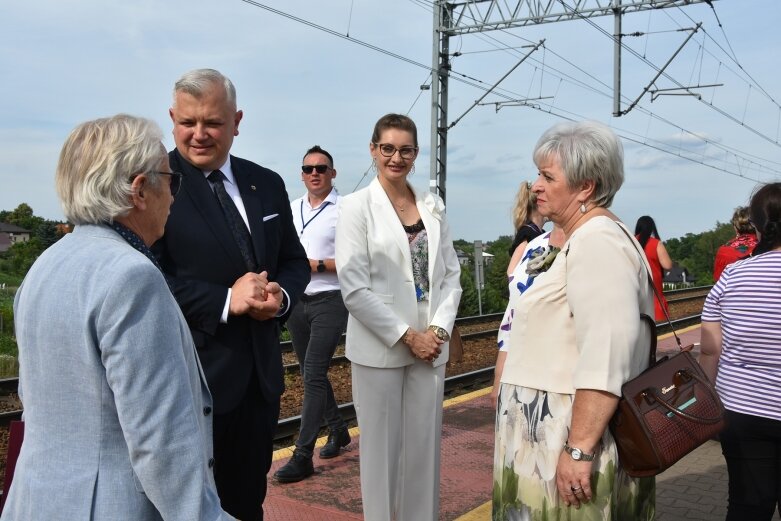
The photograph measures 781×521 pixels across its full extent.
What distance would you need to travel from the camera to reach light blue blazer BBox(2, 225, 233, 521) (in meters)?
1.72

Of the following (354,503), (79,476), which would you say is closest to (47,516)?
(79,476)

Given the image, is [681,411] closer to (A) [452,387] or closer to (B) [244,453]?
(B) [244,453]

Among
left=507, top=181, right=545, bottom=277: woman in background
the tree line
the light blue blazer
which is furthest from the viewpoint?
the tree line

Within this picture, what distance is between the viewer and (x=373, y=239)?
392 centimetres

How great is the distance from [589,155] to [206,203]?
1.45 m

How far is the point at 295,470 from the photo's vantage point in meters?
5.10

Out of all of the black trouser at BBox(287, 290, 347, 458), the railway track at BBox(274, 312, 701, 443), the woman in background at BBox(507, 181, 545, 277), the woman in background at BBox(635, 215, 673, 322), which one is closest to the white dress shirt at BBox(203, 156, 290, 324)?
the black trouser at BBox(287, 290, 347, 458)

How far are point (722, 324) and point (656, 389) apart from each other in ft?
3.63

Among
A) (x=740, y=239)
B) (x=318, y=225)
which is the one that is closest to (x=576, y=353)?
(x=318, y=225)

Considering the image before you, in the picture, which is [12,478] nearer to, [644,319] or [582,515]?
[582,515]

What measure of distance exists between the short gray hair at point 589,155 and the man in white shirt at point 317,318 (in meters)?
2.73

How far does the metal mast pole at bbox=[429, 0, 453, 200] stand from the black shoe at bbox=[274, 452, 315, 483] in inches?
545

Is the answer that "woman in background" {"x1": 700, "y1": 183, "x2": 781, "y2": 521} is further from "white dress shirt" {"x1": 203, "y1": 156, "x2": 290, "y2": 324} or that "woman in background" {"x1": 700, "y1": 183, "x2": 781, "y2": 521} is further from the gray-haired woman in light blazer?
the gray-haired woman in light blazer

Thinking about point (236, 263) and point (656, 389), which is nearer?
point (656, 389)
